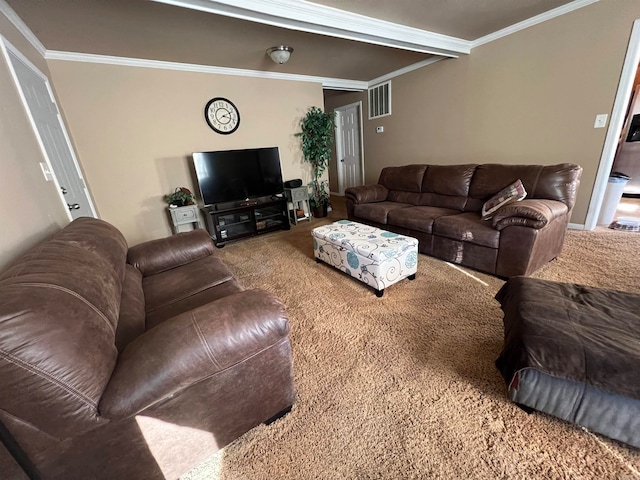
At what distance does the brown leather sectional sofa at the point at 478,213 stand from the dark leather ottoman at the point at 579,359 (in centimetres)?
90

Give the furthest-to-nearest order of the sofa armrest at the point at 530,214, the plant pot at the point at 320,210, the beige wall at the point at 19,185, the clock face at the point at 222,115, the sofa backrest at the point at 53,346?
the plant pot at the point at 320,210, the clock face at the point at 222,115, the sofa armrest at the point at 530,214, the beige wall at the point at 19,185, the sofa backrest at the point at 53,346

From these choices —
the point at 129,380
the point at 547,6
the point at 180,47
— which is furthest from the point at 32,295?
the point at 547,6

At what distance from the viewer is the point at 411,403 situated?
125 centimetres

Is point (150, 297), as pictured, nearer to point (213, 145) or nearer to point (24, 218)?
point (24, 218)

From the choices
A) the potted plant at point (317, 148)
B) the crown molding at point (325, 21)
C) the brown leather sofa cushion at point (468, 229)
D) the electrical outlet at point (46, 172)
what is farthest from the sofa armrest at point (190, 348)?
the potted plant at point (317, 148)

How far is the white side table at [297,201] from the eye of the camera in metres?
4.27

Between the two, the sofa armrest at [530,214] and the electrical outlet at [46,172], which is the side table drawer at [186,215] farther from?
the sofa armrest at [530,214]

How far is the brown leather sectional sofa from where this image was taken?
2.08 metres

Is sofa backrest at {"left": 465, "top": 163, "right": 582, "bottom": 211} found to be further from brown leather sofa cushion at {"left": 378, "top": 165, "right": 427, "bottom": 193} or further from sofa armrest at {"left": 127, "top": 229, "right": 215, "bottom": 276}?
sofa armrest at {"left": 127, "top": 229, "right": 215, "bottom": 276}

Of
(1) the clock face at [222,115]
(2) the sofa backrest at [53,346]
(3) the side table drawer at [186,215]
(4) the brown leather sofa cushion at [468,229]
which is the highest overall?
(1) the clock face at [222,115]

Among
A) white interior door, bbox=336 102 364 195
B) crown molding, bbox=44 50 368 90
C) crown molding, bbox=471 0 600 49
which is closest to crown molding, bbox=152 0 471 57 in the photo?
crown molding, bbox=471 0 600 49

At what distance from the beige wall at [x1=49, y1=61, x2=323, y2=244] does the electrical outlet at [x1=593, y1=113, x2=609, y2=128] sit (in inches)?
158

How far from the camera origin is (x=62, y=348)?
719 millimetres

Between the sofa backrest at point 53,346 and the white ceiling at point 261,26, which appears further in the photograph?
the white ceiling at point 261,26
